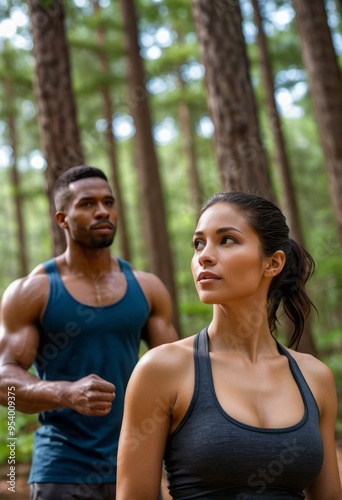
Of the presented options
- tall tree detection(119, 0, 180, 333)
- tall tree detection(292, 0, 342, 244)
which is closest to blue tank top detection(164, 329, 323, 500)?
tall tree detection(292, 0, 342, 244)

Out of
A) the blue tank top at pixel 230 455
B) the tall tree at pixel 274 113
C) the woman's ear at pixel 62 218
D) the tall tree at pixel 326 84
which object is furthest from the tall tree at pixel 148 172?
the blue tank top at pixel 230 455

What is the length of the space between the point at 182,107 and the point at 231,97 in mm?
18183

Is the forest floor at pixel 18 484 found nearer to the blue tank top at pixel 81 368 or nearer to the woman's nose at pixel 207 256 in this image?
the blue tank top at pixel 81 368

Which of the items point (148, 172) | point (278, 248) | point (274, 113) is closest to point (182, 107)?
point (274, 113)

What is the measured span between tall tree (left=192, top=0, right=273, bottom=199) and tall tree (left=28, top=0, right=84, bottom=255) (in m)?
1.49

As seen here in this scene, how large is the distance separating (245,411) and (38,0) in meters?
5.94

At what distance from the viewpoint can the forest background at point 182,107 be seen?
662 cm

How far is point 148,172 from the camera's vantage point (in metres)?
14.8

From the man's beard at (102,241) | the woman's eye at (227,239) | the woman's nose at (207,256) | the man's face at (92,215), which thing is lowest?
the woman's nose at (207,256)

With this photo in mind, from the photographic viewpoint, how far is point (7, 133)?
22547 millimetres

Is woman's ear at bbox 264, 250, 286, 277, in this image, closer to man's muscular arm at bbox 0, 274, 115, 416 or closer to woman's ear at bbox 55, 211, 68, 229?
man's muscular arm at bbox 0, 274, 115, 416

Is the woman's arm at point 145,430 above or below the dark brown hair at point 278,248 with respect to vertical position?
below

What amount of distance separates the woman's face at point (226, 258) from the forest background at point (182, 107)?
12.4ft

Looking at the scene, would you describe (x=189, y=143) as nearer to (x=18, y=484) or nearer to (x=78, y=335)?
(x=18, y=484)
